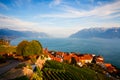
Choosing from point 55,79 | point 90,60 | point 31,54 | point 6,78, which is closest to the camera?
point 6,78

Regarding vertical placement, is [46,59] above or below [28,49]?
below

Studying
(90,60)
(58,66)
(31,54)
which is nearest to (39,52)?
(31,54)

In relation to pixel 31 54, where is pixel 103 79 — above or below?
below

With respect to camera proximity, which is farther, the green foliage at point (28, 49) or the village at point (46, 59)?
the green foliage at point (28, 49)

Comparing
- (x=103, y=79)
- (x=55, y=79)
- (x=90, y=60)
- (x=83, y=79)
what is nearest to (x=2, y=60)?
(x=55, y=79)

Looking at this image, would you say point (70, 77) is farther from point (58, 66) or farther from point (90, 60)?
point (90, 60)

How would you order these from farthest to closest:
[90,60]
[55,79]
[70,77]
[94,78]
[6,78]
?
1. [90,60]
2. [94,78]
3. [70,77]
4. [55,79]
5. [6,78]

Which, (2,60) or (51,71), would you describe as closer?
(51,71)

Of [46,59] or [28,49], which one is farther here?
[28,49]

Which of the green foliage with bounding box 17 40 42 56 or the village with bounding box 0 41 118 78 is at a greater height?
the green foliage with bounding box 17 40 42 56

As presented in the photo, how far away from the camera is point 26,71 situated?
22125 mm

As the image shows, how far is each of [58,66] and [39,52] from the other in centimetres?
1241

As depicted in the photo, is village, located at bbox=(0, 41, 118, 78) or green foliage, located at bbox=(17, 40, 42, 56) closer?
village, located at bbox=(0, 41, 118, 78)

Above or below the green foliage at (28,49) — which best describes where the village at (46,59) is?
below
